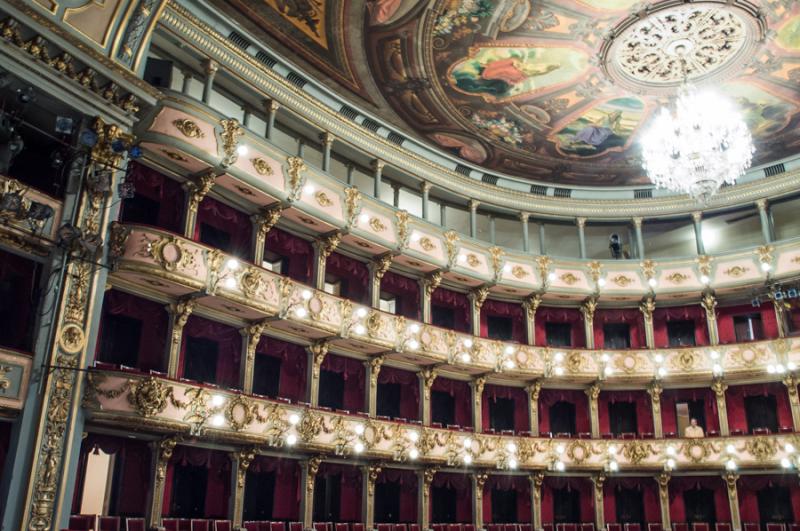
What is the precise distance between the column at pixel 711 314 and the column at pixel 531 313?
6.32 metres

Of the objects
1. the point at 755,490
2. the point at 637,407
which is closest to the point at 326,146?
the point at 637,407

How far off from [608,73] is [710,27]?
3.10 meters

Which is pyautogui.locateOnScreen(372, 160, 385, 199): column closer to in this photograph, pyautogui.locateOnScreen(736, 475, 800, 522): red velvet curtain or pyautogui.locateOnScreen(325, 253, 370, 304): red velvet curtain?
pyautogui.locateOnScreen(325, 253, 370, 304): red velvet curtain

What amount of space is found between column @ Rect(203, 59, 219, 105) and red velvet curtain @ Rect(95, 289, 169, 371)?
572 centimetres

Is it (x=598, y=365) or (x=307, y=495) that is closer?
(x=307, y=495)

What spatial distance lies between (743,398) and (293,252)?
58.1ft

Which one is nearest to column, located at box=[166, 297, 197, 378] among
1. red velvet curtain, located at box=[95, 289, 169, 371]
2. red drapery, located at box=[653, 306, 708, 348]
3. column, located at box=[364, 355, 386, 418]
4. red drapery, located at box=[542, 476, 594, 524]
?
red velvet curtain, located at box=[95, 289, 169, 371]

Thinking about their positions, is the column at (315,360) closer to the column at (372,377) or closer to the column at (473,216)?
the column at (372,377)

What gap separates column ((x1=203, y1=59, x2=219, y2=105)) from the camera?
18.9m

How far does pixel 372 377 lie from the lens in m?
22.4

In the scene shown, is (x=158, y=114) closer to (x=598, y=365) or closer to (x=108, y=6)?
(x=108, y=6)

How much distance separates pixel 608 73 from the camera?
70.2ft

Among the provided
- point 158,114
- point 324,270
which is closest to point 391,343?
point 324,270

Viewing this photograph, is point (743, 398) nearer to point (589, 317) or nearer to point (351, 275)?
point (589, 317)
